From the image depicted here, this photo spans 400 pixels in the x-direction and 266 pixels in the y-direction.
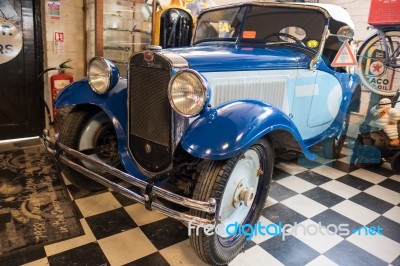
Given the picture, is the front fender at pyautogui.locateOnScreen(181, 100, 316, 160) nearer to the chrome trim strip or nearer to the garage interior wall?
the chrome trim strip

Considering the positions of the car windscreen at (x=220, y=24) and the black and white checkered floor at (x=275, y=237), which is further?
the car windscreen at (x=220, y=24)

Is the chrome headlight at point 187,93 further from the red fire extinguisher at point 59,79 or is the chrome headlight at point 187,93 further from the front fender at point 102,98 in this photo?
the red fire extinguisher at point 59,79

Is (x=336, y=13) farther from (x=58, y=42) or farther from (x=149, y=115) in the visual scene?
(x=58, y=42)

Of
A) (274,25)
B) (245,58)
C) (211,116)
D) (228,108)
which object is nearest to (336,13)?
(274,25)

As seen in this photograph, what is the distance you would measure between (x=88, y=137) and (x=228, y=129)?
3.97 ft

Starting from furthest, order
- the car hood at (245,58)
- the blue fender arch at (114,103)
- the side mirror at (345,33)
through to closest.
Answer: the side mirror at (345,33) < the blue fender arch at (114,103) < the car hood at (245,58)

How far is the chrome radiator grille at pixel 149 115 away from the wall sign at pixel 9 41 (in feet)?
7.59

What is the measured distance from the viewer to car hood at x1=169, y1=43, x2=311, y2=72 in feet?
5.93

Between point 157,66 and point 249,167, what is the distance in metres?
0.79

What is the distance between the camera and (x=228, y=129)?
4.83 ft

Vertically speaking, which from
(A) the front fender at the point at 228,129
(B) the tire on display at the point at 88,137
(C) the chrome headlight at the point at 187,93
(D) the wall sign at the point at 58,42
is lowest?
(B) the tire on display at the point at 88,137

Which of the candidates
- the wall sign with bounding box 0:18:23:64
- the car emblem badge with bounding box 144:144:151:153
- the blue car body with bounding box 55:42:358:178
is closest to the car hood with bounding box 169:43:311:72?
the blue car body with bounding box 55:42:358:178

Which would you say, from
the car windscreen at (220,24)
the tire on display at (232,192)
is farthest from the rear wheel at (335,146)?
the tire on display at (232,192)

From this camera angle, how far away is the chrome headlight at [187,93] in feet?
4.90
